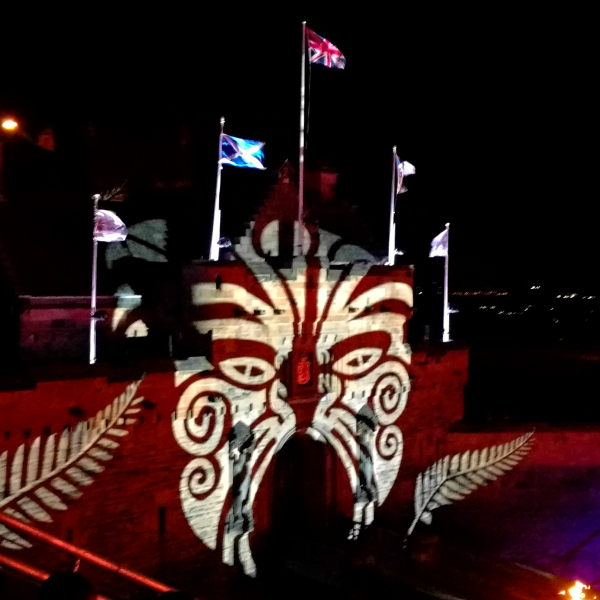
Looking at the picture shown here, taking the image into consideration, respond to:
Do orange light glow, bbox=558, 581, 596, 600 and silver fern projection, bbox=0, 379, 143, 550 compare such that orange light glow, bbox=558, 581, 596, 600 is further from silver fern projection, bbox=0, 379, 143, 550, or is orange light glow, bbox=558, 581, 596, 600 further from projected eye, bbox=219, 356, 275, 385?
silver fern projection, bbox=0, 379, 143, 550

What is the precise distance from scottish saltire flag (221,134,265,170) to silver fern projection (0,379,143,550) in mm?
5661

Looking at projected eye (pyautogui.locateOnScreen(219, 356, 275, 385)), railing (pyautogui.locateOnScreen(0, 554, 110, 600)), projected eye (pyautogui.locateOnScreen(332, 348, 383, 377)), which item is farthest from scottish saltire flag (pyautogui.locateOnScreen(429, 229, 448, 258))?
railing (pyautogui.locateOnScreen(0, 554, 110, 600))

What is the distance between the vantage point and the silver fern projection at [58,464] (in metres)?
10.9

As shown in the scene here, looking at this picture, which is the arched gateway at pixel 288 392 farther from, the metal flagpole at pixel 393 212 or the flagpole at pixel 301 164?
the metal flagpole at pixel 393 212

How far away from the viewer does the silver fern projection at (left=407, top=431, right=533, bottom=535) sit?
1627cm

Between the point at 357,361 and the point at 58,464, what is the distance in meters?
6.74

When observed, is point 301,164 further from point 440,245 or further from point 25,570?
point 25,570

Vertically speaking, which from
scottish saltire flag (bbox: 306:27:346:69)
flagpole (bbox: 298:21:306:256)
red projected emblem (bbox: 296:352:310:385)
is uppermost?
scottish saltire flag (bbox: 306:27:346:69)

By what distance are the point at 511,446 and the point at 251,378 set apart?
7.34 m

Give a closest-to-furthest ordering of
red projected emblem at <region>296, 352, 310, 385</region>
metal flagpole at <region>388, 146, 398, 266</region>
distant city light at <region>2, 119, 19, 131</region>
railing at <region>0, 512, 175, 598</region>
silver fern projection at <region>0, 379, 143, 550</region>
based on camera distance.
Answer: railing at <region>0, 512, 175, 598</region>
silver fern projection at <region>0, 379, 143, 550</region>
red projected emblem at <region>296, 352, 310, 385</region>
metal flagpole at <region>388, 146, 398, 266</region>
distant city light at <region>2, 119, 19, 131</region>

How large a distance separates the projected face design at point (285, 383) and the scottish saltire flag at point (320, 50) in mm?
4214

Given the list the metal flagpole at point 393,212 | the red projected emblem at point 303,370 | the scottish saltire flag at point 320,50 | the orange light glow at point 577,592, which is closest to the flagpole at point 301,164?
the scottish saltire flag at point 320,50

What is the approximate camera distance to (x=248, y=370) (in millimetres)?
13633

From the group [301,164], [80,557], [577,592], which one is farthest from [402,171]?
[80,557]
